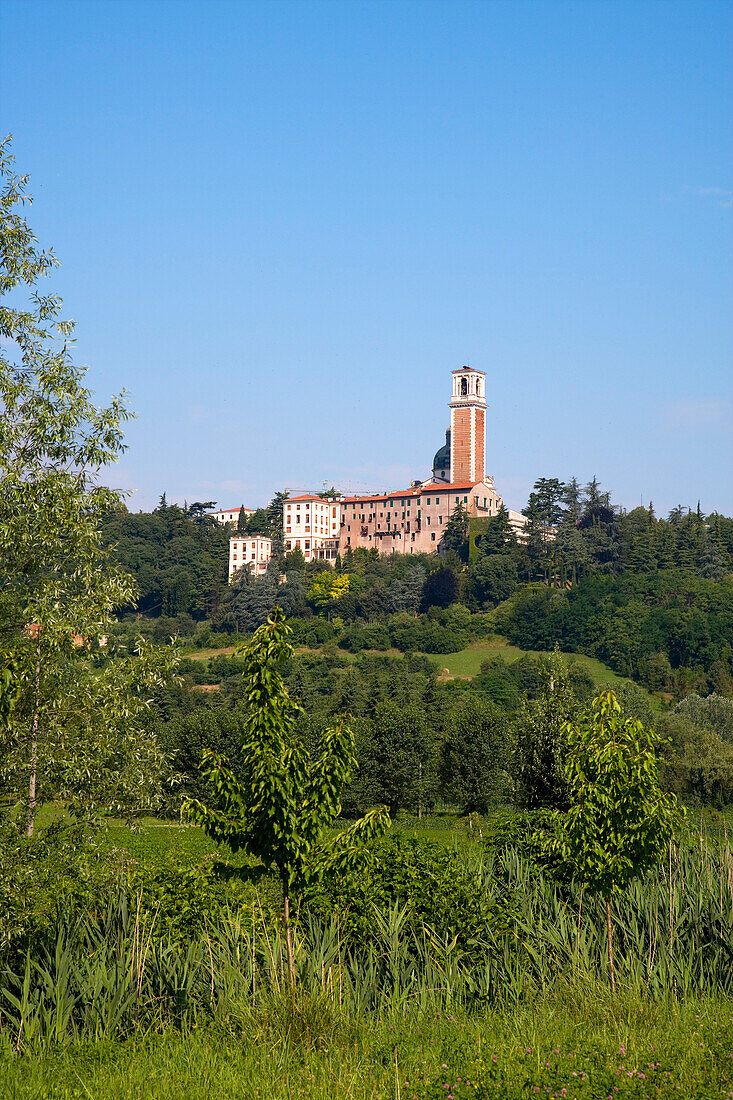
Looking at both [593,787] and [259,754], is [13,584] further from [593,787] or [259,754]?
[593,787]

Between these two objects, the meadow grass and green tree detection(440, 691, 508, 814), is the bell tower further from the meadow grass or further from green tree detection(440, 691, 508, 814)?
the meadow grass

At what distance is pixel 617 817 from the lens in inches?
493

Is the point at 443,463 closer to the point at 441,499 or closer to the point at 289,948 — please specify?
the point at 441,499

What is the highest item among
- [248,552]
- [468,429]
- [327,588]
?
[468,429]

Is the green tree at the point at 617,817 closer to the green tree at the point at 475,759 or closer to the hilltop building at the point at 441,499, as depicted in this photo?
the green tree at the point at 475,759

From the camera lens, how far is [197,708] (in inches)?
2822

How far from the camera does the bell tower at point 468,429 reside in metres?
156

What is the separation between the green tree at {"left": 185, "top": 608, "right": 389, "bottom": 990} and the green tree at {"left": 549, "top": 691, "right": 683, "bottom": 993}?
2468 mm

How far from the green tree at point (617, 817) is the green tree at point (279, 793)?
8.10 ft

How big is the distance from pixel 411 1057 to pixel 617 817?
4249mm

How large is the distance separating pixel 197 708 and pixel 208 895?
58.9 m

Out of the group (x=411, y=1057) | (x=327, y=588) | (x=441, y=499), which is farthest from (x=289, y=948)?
(x=441, y=499)

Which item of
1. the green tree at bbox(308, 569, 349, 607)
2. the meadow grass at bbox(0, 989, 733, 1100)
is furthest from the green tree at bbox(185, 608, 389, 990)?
the green tree at bbox(308, 569, 349, 607)

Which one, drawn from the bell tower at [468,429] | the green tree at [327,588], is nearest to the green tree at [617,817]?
the green tree at [327,588]
